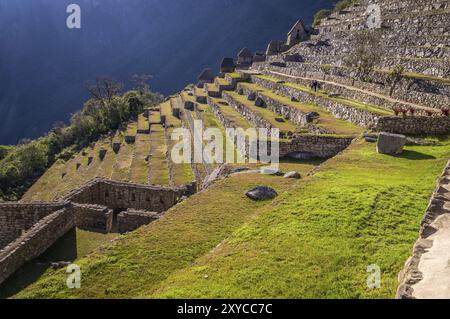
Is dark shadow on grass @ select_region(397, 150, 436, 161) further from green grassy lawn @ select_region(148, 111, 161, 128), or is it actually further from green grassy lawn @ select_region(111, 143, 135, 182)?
green grassy lawn @ select_region(148, 111, 161, 128)

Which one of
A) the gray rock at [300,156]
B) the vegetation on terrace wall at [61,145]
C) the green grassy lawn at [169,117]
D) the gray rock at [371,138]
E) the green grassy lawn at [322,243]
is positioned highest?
the gray rock at [371,138]

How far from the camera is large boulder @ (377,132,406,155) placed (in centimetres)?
1537

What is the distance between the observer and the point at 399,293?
21.0ft

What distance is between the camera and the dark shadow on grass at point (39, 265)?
1145cm

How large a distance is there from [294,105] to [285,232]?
62.1ft

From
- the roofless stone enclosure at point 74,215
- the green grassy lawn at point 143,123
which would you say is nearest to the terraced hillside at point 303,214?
the roofless stone enclosure at point 74,215

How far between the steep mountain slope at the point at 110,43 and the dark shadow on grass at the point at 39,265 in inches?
4843

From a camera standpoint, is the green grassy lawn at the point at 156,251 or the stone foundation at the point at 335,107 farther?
the stone foundation at the point at 335,107

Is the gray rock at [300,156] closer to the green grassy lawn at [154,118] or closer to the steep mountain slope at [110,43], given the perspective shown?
the green grassy lawn at [154,118]

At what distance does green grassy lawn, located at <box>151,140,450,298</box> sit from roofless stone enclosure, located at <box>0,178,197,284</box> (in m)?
6.03

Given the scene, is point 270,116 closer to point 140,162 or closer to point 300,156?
point 300,156

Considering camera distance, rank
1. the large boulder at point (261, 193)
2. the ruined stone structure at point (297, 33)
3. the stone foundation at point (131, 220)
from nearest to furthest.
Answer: the large boulder at point (261, 193) < the stone foundation at point (131, 220) < the ruined stone structure at point (297, 33)
